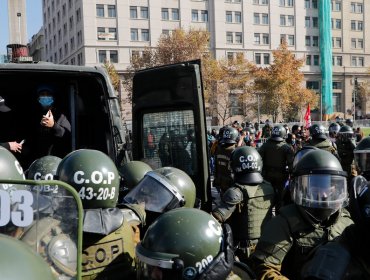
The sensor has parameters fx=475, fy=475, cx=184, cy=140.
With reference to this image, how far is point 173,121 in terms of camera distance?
→ 544cm

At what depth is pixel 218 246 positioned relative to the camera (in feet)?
7.89

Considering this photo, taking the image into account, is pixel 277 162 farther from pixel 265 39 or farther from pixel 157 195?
pixel 265 39

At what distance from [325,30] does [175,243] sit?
6463 cm

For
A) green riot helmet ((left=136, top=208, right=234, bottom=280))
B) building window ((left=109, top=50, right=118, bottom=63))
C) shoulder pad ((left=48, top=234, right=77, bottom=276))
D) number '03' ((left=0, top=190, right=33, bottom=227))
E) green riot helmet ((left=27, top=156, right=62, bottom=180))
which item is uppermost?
building window ((left=109, top=50, right=118, bottom=63))

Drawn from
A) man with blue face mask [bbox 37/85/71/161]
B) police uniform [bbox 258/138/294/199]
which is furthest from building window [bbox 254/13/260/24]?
man with blue face mask [bbox 37/85/71/161]

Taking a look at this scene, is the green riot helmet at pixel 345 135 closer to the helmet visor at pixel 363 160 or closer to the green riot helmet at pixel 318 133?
the green riot helmet at pixel 318 133

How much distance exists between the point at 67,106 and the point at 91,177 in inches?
135

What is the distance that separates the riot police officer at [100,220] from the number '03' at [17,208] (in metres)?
1.23

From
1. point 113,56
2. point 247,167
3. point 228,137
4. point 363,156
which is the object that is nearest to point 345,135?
point 228,137

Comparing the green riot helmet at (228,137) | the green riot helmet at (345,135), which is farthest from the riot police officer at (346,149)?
the green riot helmet at (228,137)

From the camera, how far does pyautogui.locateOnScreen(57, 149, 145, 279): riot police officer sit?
9.75 ft

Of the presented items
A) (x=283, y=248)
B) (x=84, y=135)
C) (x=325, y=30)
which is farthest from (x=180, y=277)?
(x=325, y=30)

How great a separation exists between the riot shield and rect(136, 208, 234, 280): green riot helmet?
59 centimetres

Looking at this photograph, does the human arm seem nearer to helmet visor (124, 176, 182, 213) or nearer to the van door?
helmet visor (124, 176, 182, 213)
